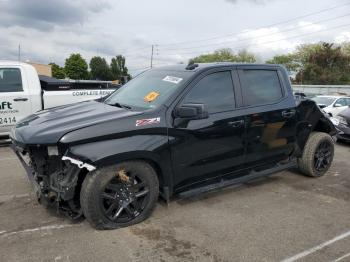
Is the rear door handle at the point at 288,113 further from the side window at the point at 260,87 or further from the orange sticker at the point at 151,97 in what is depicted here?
the orange sticker at the point at 151,97

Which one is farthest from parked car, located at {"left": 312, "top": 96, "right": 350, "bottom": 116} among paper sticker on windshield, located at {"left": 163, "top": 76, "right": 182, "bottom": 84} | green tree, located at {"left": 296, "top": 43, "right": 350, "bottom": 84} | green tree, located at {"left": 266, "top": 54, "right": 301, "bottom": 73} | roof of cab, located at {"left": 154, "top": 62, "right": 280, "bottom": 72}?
green tree, located at {"left": 266, "top": 54, "right": 301, "bottom": 73}

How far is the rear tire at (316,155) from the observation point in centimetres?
562

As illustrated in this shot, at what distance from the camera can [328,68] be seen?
170ft

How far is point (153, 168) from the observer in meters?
3.89

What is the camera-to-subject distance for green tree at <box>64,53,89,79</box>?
198ft

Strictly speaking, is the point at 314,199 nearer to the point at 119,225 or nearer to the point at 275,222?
the point at 275,222

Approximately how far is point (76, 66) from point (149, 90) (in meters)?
59.6

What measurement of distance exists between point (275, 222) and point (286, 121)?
156cm

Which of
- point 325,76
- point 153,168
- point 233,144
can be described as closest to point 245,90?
point 233,144

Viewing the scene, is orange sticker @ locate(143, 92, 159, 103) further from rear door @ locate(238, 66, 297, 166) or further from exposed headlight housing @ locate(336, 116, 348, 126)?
exposed headlight housing @ locate(336, 116, 348, 126)

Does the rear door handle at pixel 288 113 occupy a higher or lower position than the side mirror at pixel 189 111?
lower

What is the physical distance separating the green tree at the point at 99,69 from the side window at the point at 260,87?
5783 cm

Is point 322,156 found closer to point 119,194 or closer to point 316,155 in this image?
point 316,155

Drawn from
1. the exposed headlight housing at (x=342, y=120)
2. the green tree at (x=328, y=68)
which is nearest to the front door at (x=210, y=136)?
the exposed headlight housing at (x=342, y=120)
